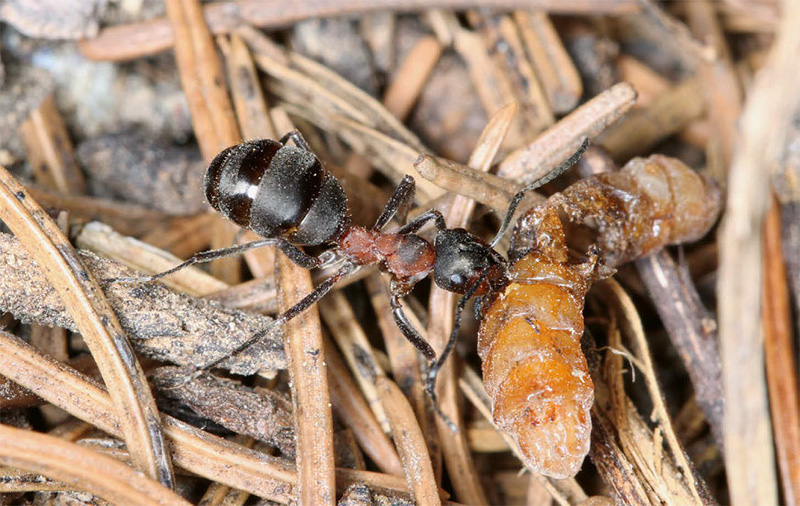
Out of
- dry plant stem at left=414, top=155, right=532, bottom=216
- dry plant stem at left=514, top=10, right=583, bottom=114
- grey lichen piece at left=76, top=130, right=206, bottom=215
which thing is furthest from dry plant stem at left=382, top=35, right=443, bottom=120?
grey lichen piece at left=76, top=130, right=206, bottom=215

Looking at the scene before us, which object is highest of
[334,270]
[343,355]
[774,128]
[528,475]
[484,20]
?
[484,20]

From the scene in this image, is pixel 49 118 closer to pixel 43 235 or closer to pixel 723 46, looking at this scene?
pixel 43 235

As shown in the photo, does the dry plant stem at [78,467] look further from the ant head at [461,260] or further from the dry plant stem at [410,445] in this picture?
the ant head at [461,260]

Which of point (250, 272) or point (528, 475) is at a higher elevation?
point (250, 272)

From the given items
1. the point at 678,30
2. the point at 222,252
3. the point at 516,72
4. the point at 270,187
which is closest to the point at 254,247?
the point at 222,252

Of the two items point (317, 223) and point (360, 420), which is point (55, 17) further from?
point (360, 420)

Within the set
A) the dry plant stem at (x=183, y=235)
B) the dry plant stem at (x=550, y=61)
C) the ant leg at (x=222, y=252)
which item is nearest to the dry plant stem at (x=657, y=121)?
the dry plant stem at (x=550, y=61)

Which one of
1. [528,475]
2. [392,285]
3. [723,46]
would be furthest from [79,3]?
[723,46]
